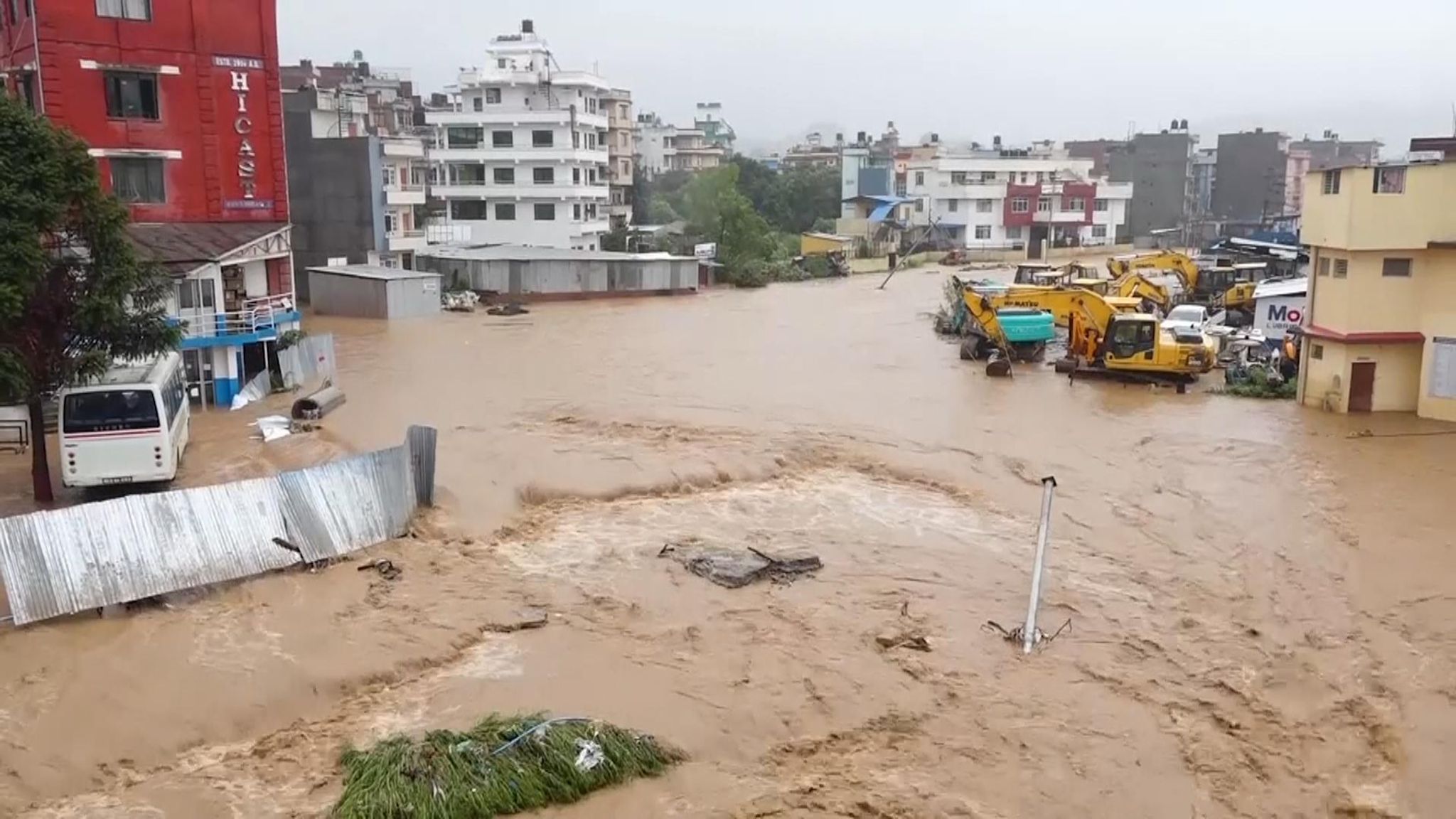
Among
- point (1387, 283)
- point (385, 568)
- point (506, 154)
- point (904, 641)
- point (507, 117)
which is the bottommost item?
point (904, 641)

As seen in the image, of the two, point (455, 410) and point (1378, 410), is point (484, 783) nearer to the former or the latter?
point (455, 410)

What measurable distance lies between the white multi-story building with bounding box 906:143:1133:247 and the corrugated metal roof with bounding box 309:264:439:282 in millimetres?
41404

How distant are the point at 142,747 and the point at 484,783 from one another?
329 centimetres

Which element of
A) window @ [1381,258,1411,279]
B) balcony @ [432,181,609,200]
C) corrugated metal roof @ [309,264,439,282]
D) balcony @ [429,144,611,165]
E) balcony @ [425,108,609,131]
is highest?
balcony @ [425,108,609,131]

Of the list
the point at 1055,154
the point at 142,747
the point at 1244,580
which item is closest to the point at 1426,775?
the point at 1244,580

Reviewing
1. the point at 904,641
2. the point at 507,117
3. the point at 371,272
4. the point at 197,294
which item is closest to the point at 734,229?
the point at 507,117

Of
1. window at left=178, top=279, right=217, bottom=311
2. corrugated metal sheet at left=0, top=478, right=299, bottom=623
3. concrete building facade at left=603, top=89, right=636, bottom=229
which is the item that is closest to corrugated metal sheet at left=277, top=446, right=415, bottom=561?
corrugated metal sheet at left=0, top=478, right=299, bottom=623

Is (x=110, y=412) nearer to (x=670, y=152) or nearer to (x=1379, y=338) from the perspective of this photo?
(x=1379, y=338)

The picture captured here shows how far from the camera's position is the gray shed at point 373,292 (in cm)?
3888

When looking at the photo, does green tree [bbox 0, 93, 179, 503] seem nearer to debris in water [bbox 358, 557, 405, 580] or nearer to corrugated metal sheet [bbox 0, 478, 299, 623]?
corrugated metal sheet [bbox 0, 478, 299, 623]

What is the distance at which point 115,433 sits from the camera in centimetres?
1564

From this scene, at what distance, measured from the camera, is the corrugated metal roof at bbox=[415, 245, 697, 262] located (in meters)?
46.7

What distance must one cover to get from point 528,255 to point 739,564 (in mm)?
34329

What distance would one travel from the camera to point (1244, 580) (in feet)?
49.4
